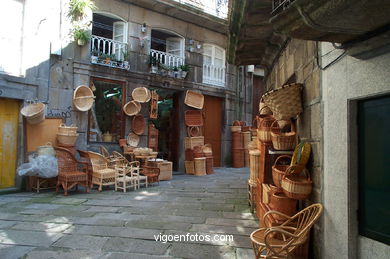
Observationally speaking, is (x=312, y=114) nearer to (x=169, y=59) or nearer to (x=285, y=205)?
(x=285, y=205)

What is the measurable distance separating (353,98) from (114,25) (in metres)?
8.58

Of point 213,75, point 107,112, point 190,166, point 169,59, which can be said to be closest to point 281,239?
point 190,166

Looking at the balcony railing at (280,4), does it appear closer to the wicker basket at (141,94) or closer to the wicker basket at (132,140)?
the wicker basket at (141,94)

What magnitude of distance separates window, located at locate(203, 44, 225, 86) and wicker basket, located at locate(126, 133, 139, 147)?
12.5 feet

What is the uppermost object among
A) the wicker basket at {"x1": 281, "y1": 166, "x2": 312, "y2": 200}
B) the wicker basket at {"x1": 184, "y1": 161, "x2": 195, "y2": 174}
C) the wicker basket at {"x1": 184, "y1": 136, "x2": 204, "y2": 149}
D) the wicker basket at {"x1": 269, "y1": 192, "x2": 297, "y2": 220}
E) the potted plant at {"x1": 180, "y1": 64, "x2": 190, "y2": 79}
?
the potted plant at {"x1": 180, "y1": 64, "x2": 190, "y2": 79}

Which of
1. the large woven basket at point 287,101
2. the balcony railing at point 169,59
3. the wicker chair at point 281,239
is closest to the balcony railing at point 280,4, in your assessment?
the large woven basket at point 287,101

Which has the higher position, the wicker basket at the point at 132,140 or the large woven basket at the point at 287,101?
the large woven basket at the point at 287,101

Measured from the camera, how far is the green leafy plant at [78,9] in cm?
769

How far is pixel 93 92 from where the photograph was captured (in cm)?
853

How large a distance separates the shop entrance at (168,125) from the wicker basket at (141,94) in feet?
5.50

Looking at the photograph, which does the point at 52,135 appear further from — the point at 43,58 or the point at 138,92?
the point at 138,92

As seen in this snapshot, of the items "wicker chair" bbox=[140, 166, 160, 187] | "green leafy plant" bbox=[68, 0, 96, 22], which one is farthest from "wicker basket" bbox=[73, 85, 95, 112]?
"wicker chair" bbox=[140, 166, 160, 187]

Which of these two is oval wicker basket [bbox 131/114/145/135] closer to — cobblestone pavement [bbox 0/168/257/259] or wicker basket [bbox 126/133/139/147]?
wicker basket [bbox 126/133/139/147]

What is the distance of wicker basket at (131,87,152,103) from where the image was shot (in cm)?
898
